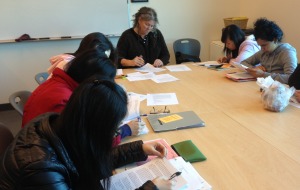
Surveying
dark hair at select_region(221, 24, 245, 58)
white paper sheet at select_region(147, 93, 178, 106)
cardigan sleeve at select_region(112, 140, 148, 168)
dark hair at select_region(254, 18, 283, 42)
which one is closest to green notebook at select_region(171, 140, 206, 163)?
cardigan sleeve at select_region(112, 140, 148, 168)

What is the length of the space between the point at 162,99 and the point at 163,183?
951 mm

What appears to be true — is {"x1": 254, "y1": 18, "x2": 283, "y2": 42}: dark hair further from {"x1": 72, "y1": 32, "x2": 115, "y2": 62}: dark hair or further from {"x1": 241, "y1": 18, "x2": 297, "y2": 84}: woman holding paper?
{"x1": 72, "y1": 32, "x2": 115, "y2": 62}: dark hair

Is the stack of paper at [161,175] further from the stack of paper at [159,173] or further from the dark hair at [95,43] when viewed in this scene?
the dark hair at [95,43]

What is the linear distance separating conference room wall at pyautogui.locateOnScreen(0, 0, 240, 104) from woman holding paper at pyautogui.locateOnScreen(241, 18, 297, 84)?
180cm

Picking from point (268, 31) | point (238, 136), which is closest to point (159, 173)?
point (238, 136)

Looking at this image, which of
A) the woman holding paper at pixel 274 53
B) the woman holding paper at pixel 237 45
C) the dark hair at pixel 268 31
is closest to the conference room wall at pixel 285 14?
the woman holding paper at pixel 237 45

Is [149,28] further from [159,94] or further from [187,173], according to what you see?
[187,173]

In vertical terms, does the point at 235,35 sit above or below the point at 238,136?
above

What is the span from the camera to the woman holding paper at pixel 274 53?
6.64 ft

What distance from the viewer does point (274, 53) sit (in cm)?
218

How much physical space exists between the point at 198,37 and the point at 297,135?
9.71 ft

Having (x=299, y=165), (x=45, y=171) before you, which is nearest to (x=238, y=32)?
(x=299, y=165)

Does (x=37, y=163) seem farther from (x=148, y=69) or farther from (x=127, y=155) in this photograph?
(x=148, y=69)

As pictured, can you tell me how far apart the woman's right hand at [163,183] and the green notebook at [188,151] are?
0.70 ft
